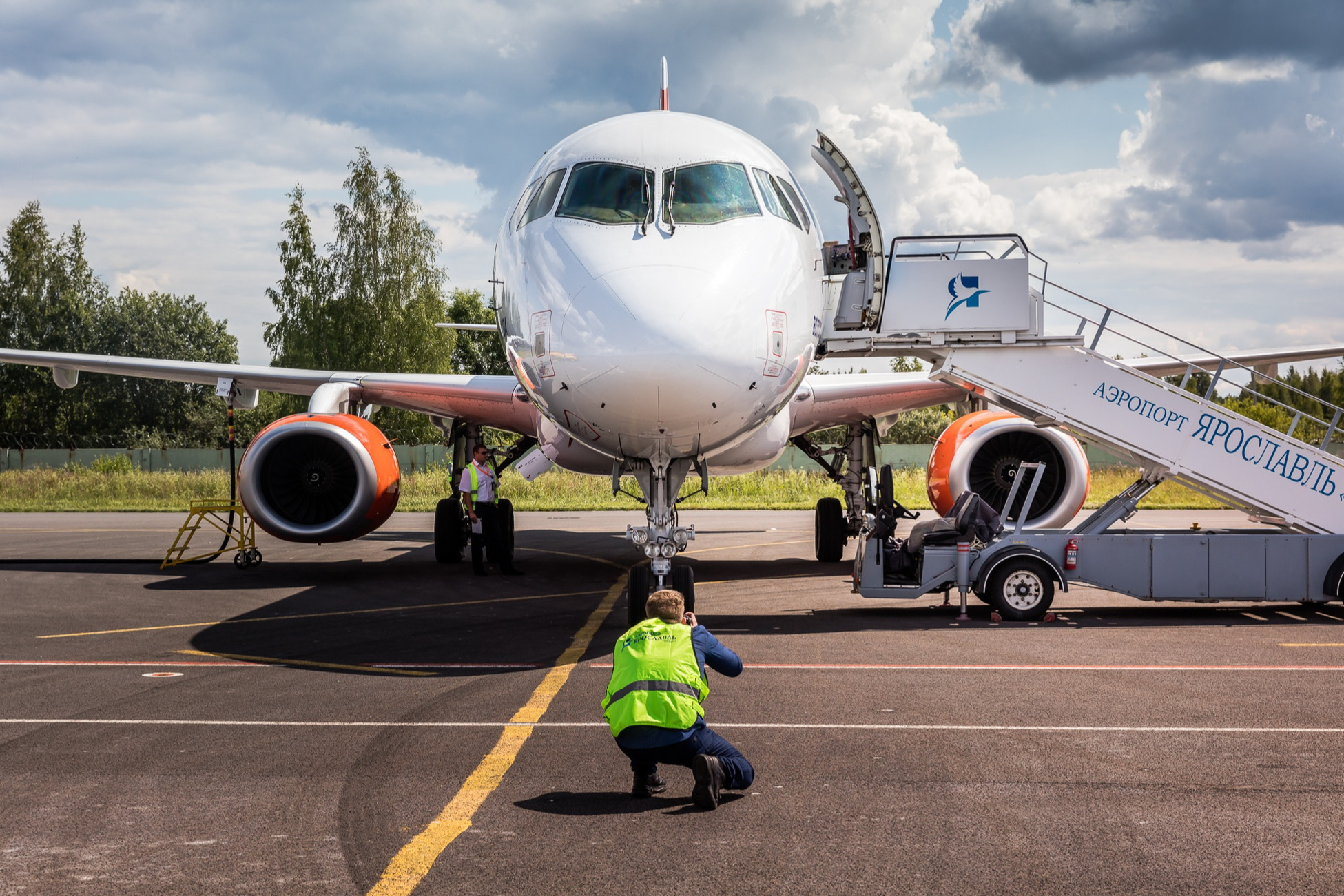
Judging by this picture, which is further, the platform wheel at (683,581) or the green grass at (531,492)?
the green grass at (531,492)

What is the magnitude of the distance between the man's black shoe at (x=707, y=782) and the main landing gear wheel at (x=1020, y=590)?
641cm

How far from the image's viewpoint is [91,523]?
1052 inches

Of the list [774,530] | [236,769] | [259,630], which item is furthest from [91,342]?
[236,769]

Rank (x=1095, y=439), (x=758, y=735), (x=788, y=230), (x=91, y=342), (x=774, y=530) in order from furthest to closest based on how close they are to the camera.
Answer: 1. (x=91, y=342)
2. (x=774, y=530)
3. (x=1095, y=439)
4. (x=788, y=230)
5. (x=758, y=735)

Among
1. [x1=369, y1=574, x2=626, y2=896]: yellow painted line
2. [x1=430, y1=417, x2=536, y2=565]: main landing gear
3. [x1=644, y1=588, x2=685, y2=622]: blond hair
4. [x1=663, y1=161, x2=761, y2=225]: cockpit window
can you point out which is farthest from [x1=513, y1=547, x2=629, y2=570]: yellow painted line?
[x1=644, y1=588, x2=685, y2=622]: blond hair

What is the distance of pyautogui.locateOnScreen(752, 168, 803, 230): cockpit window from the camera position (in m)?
9.07

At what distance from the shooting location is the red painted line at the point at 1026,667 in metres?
8.09

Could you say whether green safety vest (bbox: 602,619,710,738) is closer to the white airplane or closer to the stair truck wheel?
the white airplane

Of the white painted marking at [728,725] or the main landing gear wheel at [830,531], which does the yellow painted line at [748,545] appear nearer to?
the main landing gear wheel at [830,531]

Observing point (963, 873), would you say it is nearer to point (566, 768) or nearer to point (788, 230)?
point (566, 768)

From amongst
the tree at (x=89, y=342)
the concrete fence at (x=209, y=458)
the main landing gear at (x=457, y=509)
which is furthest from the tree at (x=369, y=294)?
the main landing gear at (x=457, y=509)

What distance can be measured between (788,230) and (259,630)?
5.79m

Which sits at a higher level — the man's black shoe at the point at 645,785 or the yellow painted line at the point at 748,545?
the man's black shoe at the point at 645,785

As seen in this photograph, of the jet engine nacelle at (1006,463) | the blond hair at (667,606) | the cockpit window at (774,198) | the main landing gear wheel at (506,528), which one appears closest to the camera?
the blond hair at (667,606)
